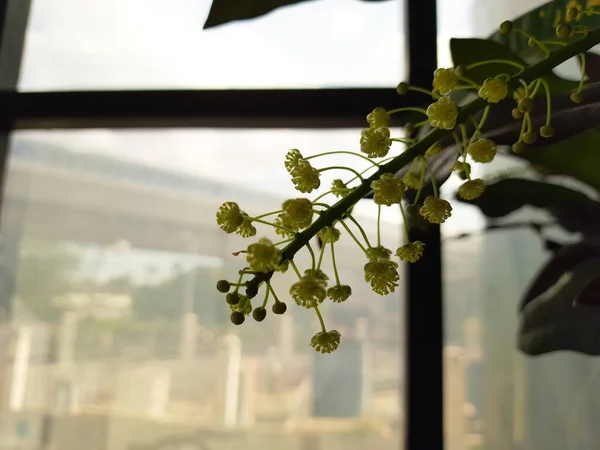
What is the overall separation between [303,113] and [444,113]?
21.9 inches

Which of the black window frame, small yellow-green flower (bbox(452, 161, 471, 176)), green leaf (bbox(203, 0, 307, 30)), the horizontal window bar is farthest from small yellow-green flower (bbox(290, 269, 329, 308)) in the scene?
the horizontal window bar

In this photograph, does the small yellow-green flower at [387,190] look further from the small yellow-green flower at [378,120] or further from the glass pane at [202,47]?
the glass pane at [202,47]

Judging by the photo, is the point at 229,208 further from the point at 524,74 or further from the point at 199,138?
the point at 199,138

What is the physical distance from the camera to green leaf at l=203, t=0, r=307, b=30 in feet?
1.33

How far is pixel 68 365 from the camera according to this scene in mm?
851

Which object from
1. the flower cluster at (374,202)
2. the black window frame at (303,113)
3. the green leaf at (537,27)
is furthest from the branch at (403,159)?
the black window frame at (303,113)

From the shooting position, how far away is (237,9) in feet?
1.34

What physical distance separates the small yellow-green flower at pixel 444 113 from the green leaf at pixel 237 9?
20 cm

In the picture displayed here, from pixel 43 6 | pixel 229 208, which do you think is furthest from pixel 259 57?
pixel 229 208

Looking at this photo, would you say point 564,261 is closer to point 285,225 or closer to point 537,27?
point 537,27

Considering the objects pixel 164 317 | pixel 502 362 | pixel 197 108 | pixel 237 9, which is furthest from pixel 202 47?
pixel 502 362

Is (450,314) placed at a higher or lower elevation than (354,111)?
lower

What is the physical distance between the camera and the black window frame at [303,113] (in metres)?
0.72

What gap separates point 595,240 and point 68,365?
2.36ft
